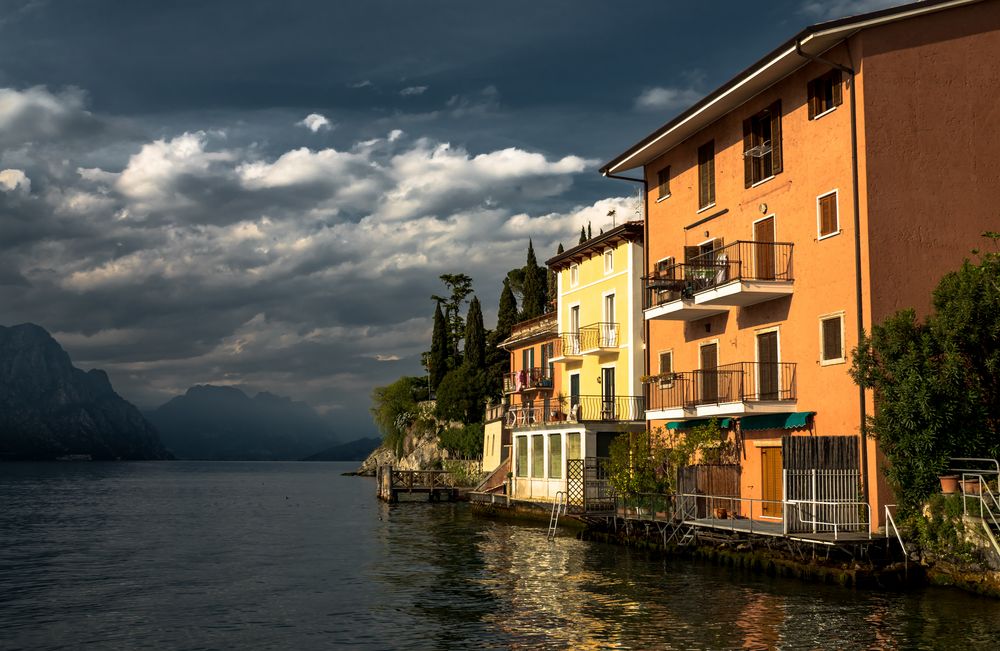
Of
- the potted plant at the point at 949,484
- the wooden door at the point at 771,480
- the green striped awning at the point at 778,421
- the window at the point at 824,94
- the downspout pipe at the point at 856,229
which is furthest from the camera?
the wooden door at the point at 771,480

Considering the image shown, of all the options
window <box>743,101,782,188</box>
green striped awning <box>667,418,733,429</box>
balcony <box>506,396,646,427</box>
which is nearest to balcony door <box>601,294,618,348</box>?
balcony <box>506,396,646,427</box>

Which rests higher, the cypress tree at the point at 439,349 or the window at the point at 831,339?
the cypress tree at the point at 439,349

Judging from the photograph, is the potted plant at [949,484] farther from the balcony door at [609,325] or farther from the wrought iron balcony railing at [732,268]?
the balcony door at [609,325]

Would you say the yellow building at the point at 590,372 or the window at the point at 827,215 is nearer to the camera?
the window at the point at 827,215

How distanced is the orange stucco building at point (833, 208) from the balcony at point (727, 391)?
7 cm

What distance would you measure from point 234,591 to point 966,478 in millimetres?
19703

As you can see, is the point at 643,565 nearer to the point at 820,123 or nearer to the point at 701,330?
the point at 701,330

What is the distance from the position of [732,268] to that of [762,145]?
13.4 feet

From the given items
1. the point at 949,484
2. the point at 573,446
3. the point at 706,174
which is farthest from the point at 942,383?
the point at 573,446

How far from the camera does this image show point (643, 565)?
29.7 metres

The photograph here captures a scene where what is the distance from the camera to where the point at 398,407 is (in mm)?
112750

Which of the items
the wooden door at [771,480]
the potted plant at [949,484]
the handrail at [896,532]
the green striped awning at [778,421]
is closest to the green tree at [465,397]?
the green striped awning at [778,421]

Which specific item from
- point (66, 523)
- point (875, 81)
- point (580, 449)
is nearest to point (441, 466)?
point (66, 523)

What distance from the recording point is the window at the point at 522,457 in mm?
49628
